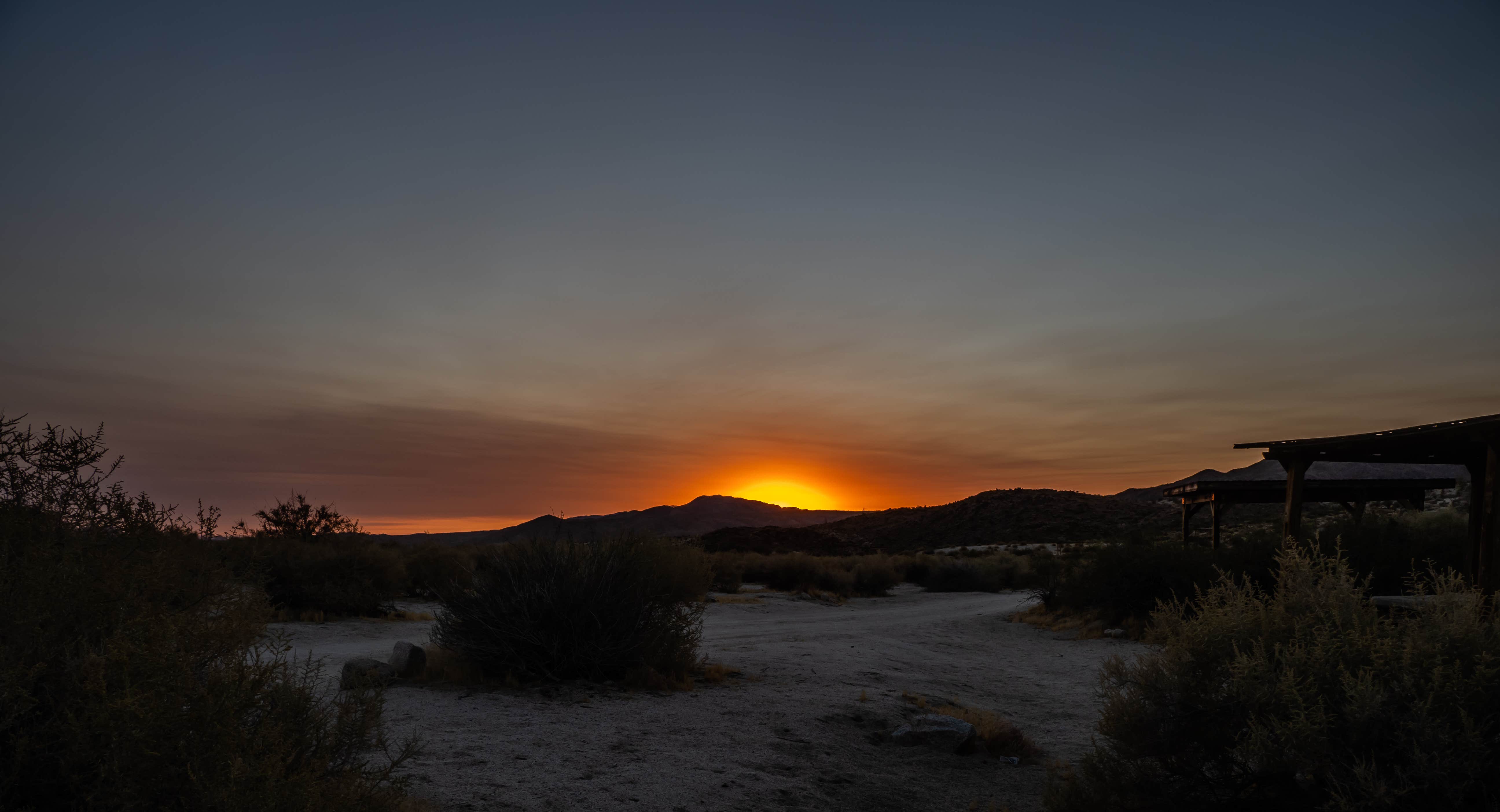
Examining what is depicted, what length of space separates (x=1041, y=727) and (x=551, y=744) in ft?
18.8

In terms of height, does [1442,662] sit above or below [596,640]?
above

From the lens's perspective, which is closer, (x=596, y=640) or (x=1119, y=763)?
(x=1119, y=763)

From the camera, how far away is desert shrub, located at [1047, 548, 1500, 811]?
426 cm

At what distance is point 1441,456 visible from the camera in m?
13.7

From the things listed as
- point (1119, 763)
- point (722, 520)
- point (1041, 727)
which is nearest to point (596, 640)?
point (1041, 727)

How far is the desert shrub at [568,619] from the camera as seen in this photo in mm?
9797

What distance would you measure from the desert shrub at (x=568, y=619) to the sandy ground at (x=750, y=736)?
1.61 feet

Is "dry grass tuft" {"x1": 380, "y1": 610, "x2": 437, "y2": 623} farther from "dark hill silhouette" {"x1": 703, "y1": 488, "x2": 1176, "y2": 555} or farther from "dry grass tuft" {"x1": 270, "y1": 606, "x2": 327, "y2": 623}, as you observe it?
"dark hill silhouette" {"x1": 703, "y1": 488, "x2": 1176, "y2": 555}

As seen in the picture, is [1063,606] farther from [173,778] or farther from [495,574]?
[173,778]

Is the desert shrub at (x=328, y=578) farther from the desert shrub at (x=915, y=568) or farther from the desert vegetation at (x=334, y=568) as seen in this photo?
the desert shrub at (x=915, y=568)

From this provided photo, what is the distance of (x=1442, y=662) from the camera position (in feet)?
15.2

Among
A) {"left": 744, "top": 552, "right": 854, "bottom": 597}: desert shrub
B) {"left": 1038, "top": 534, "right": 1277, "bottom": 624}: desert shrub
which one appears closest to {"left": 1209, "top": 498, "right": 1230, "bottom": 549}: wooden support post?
{"left": 1038, "top": 534, "right": 1277, "bottom": 624}: desert shrub

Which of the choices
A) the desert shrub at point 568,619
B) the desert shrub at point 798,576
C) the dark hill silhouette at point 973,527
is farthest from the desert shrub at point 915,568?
the desert shrub at point 568,619

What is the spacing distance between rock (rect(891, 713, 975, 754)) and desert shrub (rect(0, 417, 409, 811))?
5170mm
